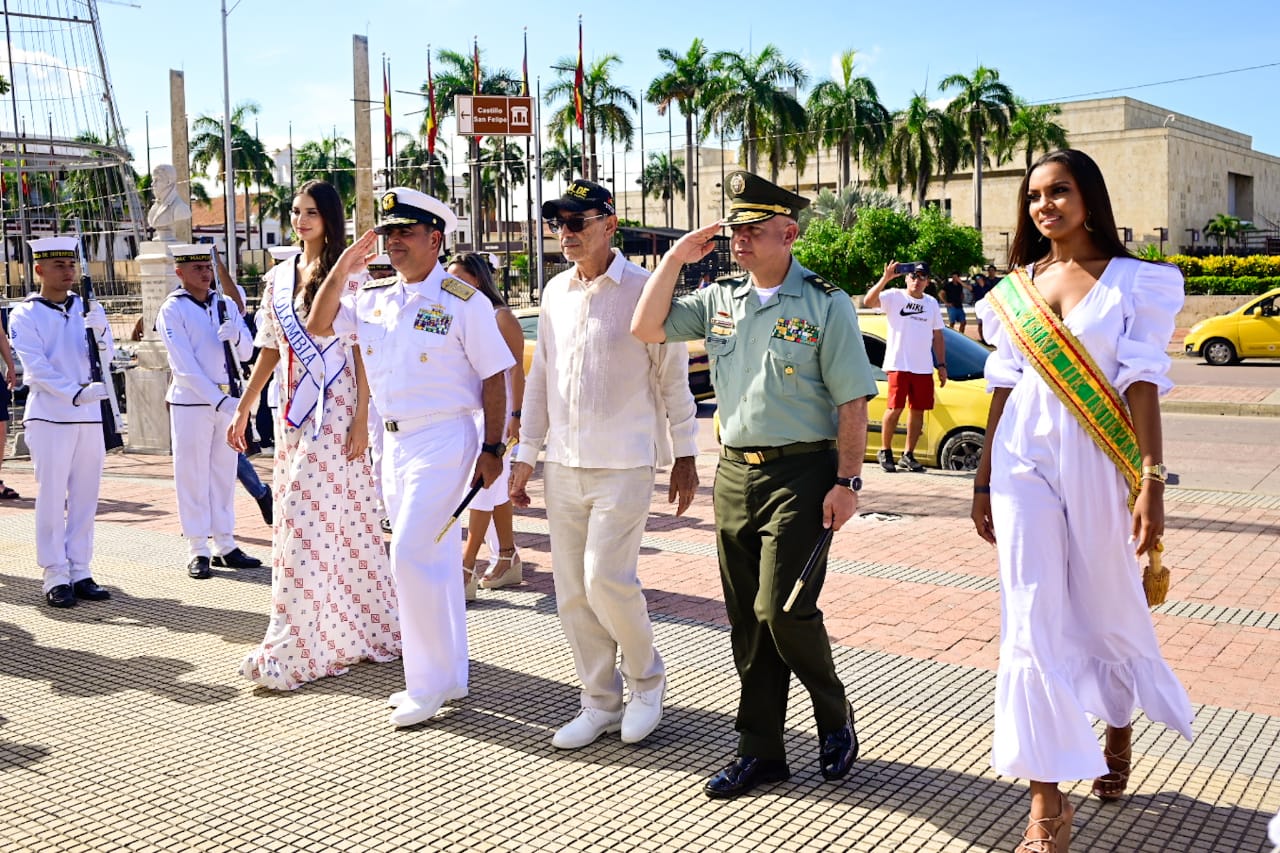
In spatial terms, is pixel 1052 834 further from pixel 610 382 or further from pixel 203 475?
pixel 203 475

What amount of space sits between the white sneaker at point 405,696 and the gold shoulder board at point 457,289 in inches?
60.5

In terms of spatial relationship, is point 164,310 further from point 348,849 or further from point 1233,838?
point 1233,838

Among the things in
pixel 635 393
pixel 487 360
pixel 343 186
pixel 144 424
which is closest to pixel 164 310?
pixel 487 360

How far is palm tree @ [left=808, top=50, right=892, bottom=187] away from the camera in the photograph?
62219 mm

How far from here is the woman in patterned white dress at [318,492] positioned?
5.46 meters

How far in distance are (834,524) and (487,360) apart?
1.66 metres

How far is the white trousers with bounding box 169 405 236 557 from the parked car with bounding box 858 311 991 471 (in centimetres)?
559

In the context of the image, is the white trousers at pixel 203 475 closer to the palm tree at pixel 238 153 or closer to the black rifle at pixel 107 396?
the black rifle at pixel 107 396

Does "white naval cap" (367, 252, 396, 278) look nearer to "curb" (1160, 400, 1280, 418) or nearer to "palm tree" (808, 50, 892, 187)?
"curb" (1160, 400, 1280, 418)

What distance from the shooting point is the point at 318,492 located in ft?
18.2

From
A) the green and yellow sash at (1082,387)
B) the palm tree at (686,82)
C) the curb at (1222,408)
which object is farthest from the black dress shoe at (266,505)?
the palm tree at (686,82)

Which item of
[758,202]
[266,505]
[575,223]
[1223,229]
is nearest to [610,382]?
[575,223]

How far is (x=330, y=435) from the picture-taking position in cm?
559

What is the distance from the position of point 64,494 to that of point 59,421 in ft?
1.38
